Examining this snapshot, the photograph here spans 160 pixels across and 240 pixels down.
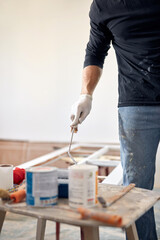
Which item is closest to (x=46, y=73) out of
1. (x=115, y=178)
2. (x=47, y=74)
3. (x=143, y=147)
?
(x=47, y=74)

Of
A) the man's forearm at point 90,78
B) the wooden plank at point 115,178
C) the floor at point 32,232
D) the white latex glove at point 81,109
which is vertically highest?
the man's forearm at point 90,78

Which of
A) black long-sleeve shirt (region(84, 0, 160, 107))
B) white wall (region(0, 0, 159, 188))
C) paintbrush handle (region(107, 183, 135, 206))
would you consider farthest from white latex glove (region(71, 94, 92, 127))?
white wall (region(0, 0, 159, 188))

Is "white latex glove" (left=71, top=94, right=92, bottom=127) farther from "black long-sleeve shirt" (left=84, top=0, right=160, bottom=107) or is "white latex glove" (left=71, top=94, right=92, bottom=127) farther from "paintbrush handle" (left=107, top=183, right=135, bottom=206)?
"paintbrush handle" (left=107, top=183, right=135, bottom=206)

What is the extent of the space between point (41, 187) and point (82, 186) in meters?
0.11

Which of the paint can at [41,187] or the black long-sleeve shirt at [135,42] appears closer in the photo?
the paint can at [41,187]

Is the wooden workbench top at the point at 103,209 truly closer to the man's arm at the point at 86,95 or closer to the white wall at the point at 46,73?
the man's arm at the point at 86,95

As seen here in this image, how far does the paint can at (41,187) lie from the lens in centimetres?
80

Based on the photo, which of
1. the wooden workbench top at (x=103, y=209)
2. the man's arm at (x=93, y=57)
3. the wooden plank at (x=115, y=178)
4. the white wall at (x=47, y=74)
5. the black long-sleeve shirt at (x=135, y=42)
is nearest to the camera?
the wooden workbench top at (x=103, y=209)

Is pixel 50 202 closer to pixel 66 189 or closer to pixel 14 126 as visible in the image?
pixel 66 189

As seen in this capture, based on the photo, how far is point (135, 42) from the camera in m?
1.28

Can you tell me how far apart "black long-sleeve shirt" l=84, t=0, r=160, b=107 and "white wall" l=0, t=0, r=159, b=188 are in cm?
237

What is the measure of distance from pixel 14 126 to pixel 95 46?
9.41 ft

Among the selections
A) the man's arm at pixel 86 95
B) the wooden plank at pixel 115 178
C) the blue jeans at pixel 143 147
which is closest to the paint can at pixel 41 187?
the man's arm at pixel 86 95

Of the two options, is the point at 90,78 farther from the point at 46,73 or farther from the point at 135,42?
the point at 46,73
